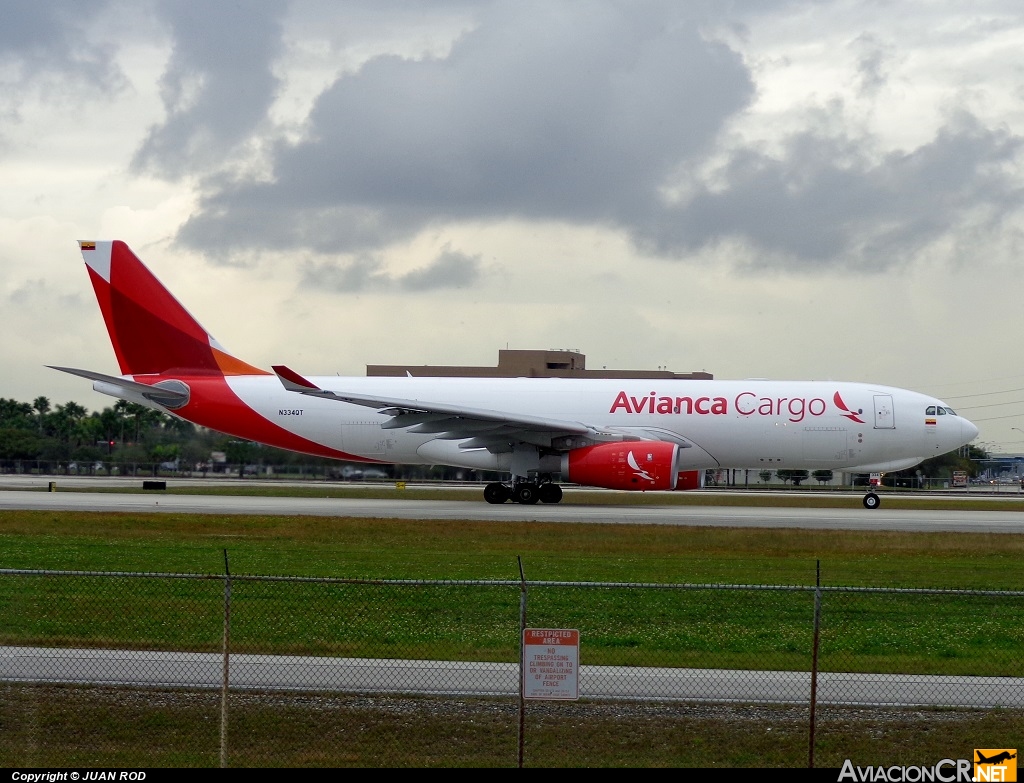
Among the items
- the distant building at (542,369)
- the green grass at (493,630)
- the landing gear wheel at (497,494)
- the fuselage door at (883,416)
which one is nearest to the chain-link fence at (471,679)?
the green grass at (493,630)

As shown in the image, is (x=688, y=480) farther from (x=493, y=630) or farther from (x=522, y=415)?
(x=493, y=630)

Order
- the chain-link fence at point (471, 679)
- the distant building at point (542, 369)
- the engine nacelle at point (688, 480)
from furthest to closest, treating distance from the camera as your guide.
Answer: the distant building at point (542, 369), the engine nacelle at point (688, 480), the chain-link fence at point (471, 679)

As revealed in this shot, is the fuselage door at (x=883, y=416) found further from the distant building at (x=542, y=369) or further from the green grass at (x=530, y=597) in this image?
the distant building at (x=542, y=369)

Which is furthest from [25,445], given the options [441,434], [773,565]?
[773,565]

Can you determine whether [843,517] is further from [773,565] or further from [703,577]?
[703,577]

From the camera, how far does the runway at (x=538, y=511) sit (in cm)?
3044

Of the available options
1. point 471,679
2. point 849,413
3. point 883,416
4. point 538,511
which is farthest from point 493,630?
point 883,416

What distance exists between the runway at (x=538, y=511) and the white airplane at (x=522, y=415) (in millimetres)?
1557

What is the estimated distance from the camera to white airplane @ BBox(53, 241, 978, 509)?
1415 inches

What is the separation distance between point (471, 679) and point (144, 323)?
32671 millimetres

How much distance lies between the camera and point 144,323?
4069 cm

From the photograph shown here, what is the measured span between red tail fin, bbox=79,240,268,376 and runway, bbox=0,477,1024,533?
15.4 ft

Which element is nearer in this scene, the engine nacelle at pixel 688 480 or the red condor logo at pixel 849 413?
the red condor logo at pixel 849 413

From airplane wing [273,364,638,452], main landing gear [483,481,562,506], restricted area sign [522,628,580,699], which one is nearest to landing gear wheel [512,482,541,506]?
main landing gear [483,481,562,506]
